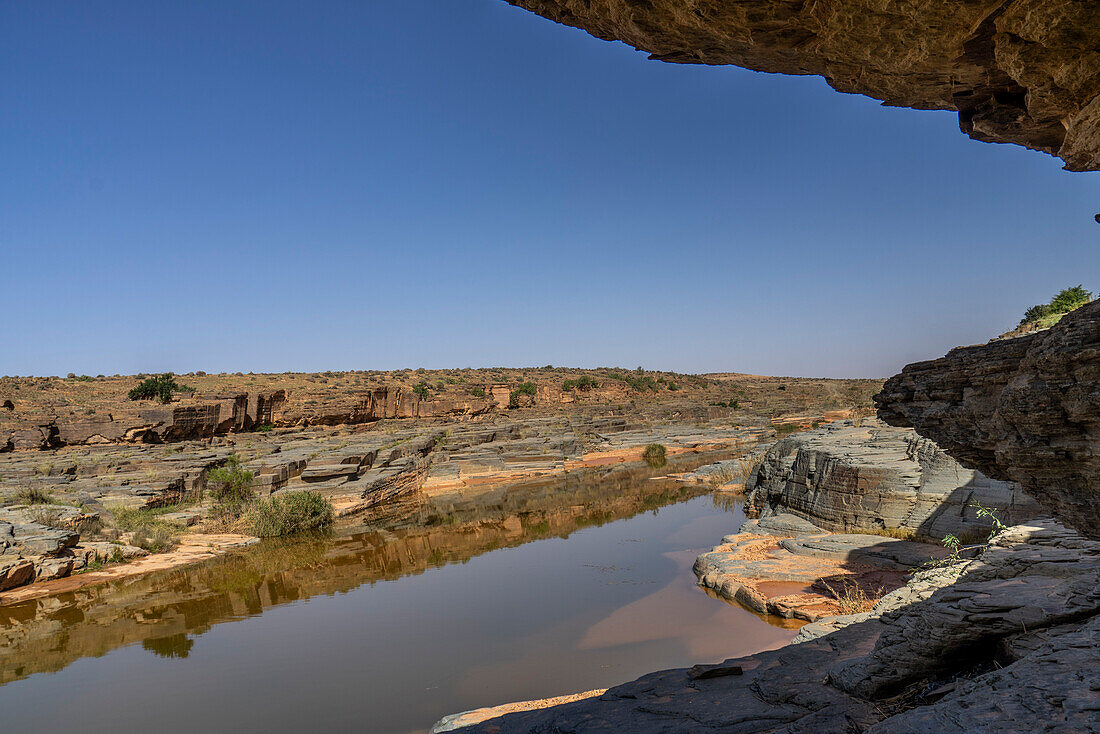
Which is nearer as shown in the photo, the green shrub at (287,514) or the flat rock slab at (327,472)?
the green shrub at (287,514)

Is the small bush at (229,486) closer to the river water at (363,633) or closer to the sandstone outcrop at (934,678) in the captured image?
the river water at (363,633)

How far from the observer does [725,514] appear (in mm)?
19969

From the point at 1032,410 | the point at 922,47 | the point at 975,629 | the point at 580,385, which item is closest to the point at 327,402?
the point at 580,385

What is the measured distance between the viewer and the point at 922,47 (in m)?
4.13

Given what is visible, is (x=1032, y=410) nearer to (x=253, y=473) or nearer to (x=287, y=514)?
(x=287, y=514)

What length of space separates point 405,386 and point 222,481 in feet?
126

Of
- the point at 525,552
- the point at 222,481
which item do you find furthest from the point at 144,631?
the point at 222,481

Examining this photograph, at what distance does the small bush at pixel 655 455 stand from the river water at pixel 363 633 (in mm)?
13986

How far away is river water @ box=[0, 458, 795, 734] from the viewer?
27.7 feet

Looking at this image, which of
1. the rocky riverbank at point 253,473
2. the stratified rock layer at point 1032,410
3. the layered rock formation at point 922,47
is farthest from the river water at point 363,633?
the layered rock formation at point 922,47

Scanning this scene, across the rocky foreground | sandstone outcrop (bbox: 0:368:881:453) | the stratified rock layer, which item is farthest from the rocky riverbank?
the stratified rock layer

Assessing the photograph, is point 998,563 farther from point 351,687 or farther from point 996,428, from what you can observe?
point 351,687

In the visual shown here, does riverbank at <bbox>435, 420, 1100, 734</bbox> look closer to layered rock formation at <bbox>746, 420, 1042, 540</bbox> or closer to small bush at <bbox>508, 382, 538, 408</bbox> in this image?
layered rock formation at <bbox>746, 420, 1042, 540</bbox>

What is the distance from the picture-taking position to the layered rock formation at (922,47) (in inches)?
145
